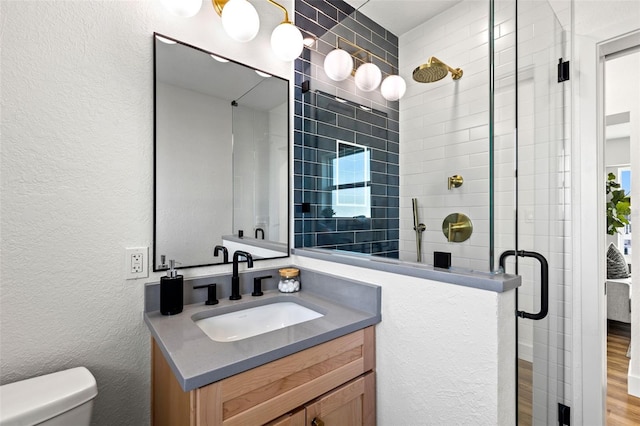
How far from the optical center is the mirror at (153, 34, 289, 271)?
4.17 feet

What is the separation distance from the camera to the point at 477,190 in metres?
1.44

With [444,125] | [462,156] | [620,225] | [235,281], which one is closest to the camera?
[235,281]

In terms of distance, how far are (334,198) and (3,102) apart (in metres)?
1.42

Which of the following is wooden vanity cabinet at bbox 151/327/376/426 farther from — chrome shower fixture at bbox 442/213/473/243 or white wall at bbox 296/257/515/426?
chrome shower fixture at bbox 442/213/473/243

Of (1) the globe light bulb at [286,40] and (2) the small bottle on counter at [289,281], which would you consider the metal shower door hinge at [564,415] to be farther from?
(1) the globe light bulb at [286,40]

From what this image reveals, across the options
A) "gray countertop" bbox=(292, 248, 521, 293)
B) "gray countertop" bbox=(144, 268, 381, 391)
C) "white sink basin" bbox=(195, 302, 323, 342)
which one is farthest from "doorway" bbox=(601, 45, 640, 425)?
"white sink basin" bbox=(195, 302, 323, 342)

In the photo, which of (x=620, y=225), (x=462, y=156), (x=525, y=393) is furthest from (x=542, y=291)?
(x=620, y=225)

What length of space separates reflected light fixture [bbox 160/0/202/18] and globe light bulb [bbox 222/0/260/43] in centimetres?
12

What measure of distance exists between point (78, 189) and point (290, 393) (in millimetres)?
1029

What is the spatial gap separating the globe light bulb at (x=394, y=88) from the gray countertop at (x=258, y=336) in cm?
121

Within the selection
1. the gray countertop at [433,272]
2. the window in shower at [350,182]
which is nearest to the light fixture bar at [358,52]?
the window in shower at [350,182]

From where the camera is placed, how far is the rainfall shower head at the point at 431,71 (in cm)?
185

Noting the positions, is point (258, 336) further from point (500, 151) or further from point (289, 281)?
point (500, 151)

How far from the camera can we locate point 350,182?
1.83 metres
